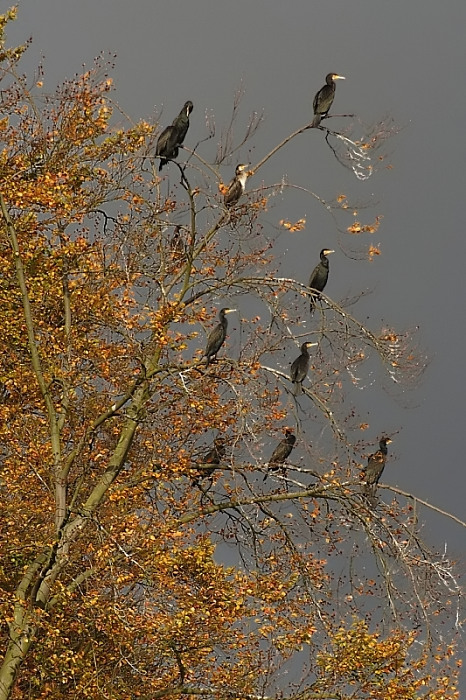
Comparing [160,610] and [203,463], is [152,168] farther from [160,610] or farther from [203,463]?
[160,610]

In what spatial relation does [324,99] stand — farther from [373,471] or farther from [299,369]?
[373,471]

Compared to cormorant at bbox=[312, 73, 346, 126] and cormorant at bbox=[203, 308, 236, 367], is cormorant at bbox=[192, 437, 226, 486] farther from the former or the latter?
cormorant at bbox=[312, 73, 346, 126]

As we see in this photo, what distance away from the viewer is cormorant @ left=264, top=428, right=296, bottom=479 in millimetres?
14672

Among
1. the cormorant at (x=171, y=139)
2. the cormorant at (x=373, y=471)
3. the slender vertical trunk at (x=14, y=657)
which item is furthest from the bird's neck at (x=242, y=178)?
the slender vertical trunk at (x=14, y=657)

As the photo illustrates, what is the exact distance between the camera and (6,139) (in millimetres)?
21203

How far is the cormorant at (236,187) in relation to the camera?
1402 centimetres

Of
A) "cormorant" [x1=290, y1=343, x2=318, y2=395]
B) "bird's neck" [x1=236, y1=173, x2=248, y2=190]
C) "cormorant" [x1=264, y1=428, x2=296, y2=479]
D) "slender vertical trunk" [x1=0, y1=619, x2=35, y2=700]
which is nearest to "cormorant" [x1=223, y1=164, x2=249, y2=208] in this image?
"bird's neck" [x1=236, y1=173, x2=248, y2=190]

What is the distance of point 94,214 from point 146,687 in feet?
29.6

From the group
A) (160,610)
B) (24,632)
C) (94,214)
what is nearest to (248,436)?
(160,610)

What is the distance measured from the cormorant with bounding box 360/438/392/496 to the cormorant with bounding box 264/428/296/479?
4.48 feet

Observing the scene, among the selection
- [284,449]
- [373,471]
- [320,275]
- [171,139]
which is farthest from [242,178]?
[373,471]

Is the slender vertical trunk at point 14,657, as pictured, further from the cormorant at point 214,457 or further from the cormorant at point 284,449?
the cormorant at point 284,449

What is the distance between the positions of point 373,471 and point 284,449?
169 centimetres

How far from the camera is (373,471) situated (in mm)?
13758
